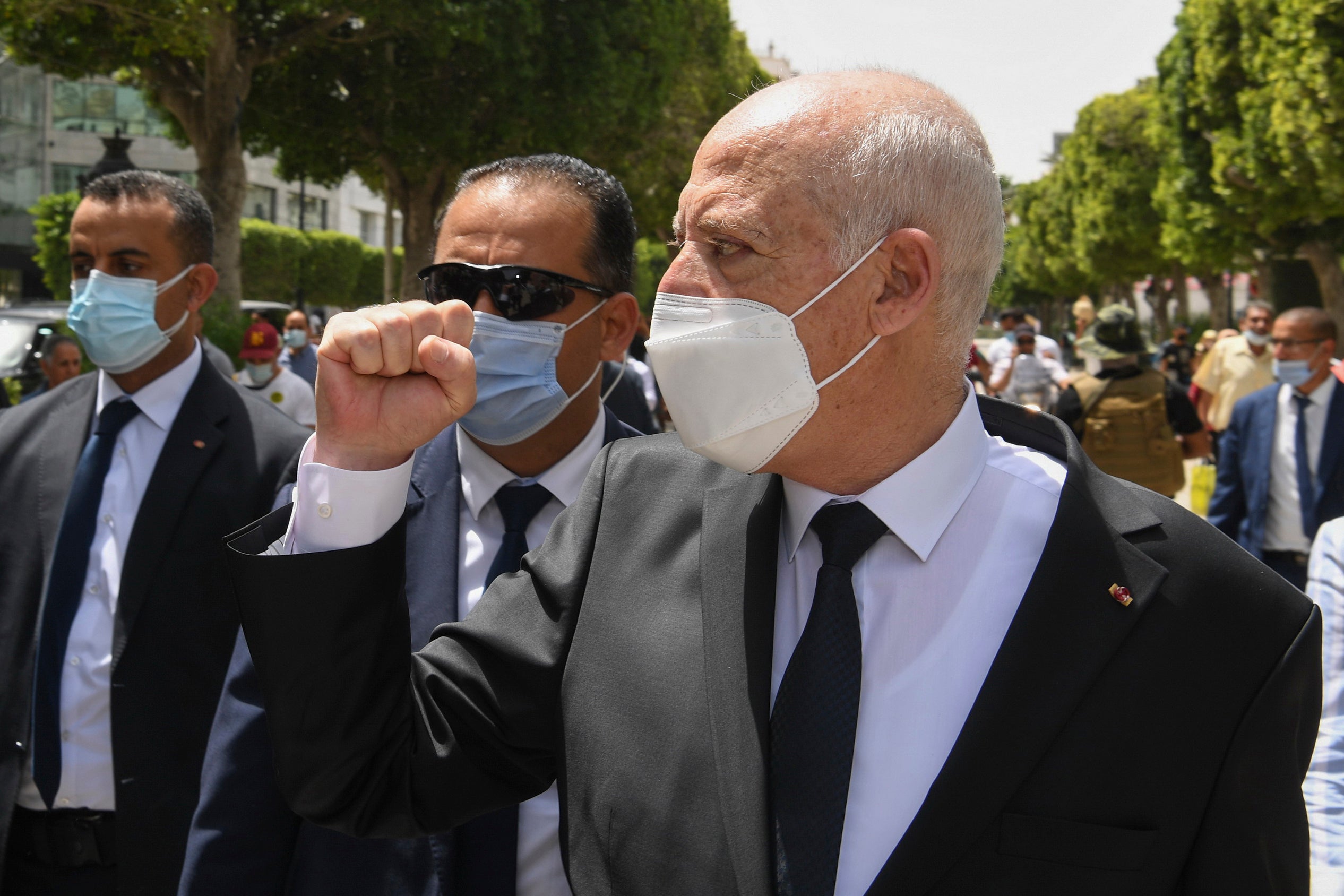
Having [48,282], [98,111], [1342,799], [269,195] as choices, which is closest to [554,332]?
[1342,799]

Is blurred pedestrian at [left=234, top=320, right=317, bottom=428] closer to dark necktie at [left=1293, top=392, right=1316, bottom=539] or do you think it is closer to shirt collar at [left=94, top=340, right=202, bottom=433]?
shirt collar at [left=94, top=340, right=202, bottom=433]

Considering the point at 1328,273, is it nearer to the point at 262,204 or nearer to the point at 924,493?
the point at 924,493

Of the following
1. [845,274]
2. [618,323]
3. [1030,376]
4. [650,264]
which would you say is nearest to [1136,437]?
[1030,376]

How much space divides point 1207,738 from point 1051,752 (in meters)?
0.20

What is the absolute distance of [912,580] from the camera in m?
1.68

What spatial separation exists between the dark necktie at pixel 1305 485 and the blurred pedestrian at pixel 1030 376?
4.89 m

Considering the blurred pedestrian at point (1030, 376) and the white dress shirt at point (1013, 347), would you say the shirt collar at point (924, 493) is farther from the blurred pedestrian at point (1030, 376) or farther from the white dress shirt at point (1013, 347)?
the white dress shirt at point (1013, 347)

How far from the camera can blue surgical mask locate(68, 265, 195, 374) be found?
3357 millimetres

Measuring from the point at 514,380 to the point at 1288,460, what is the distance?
4.84m

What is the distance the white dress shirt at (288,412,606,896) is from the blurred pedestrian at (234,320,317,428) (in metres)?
5.50

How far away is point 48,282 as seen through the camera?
25094 millimetres

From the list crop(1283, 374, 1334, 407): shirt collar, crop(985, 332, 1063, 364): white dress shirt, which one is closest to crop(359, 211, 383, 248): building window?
crop(985, 332, 1063, 364): white dress shirt

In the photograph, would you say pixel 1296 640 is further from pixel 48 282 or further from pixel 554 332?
pixel 48 282

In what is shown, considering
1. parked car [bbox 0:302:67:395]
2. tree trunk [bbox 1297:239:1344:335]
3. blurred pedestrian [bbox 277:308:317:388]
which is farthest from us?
tree trunk [bbox 1297:239:1344:335]
